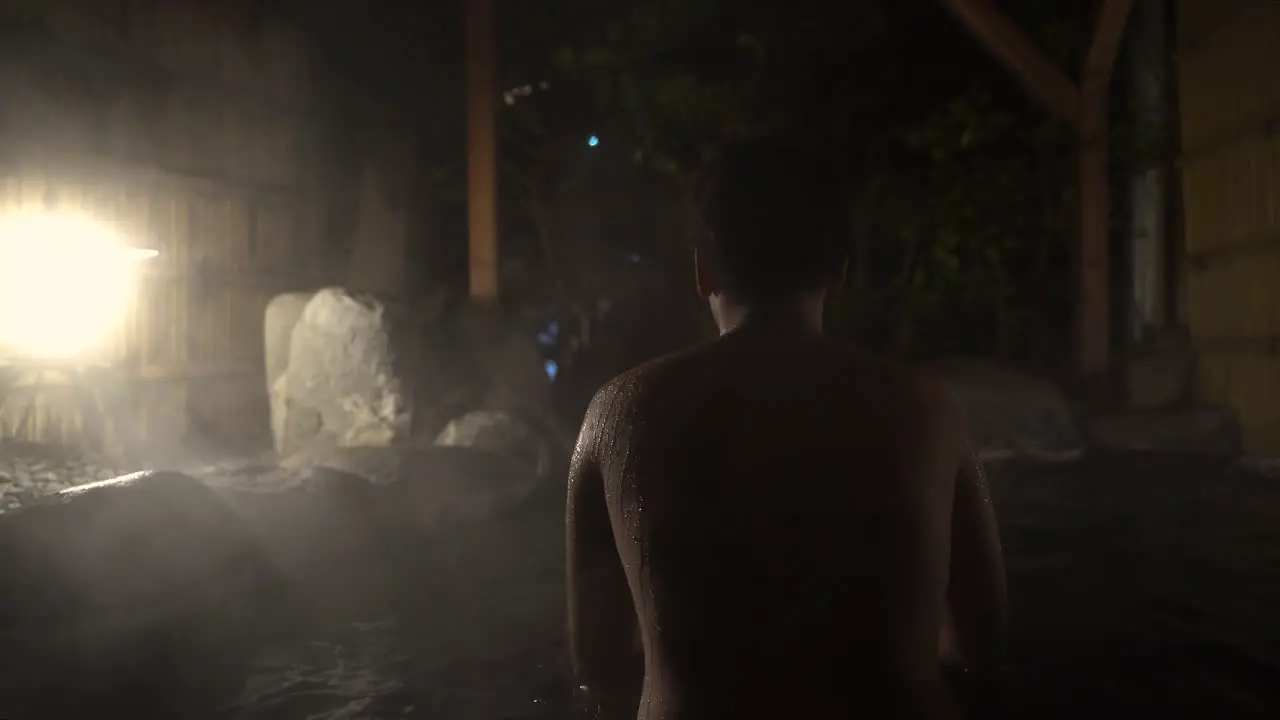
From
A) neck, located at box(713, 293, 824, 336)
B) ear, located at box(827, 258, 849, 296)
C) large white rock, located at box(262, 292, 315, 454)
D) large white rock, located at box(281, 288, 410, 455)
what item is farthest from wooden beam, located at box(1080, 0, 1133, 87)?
neck, located at box(713, 293, 824, 336)

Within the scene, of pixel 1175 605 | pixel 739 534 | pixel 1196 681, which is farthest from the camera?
pixel 1175 605

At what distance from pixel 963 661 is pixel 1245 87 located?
7.26m

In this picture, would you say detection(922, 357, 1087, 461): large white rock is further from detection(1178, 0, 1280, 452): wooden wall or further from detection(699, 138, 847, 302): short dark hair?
detection(699, 138, 847, 302): short dark hair

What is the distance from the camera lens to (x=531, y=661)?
393cm

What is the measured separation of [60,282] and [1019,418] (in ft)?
21.8

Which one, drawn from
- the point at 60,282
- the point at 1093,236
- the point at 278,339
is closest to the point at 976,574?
the point at 60,282

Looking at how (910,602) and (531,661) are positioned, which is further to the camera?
(531,661)

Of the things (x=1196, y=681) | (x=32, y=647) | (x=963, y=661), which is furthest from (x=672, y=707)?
(x=32, y=647)

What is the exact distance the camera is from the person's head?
1.51 meters

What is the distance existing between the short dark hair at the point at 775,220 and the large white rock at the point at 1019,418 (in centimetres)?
635

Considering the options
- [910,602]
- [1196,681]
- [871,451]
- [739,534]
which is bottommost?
[1196,681]

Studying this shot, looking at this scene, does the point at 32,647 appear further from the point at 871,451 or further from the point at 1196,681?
the point at 1196,681

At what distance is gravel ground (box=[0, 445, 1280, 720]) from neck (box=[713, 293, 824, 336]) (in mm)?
1343

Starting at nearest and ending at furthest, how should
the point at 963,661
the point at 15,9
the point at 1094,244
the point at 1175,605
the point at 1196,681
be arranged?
the point at 963,661 < the point at 1196,681 < the point at 1175,605 < the point at 15,9 < the point at 1094,244
